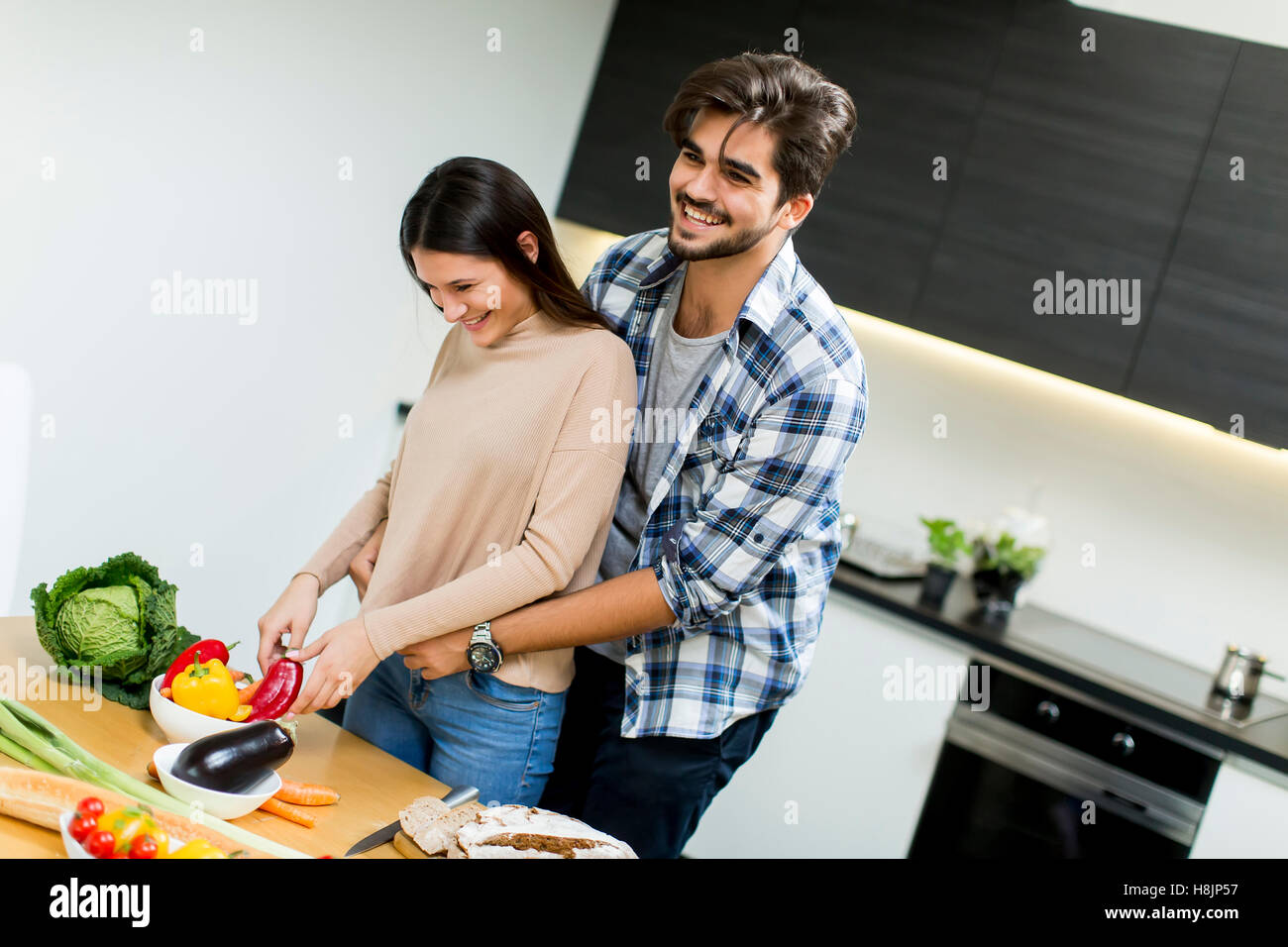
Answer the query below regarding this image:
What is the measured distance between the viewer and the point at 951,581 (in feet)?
9.14

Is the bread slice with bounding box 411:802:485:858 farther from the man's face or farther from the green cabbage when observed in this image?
the man's face

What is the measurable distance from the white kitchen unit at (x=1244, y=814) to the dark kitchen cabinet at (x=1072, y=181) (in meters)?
0.96

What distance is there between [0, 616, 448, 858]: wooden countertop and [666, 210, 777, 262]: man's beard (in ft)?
2.53

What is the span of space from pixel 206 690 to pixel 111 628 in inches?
6.4

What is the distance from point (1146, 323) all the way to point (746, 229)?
1641 mm

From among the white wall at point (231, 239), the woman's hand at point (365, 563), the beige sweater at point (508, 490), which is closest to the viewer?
the beige sweater at point (508, 490)

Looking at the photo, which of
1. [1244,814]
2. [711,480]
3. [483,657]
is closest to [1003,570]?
[1244,814]

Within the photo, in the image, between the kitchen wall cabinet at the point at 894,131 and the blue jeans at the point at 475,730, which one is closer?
the blue jeans at the point at 475,730

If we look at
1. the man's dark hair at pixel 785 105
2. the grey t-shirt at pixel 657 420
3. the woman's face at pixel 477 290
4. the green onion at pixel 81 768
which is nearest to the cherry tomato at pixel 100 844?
the green onion at pixel 81 768

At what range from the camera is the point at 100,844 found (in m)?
0.94

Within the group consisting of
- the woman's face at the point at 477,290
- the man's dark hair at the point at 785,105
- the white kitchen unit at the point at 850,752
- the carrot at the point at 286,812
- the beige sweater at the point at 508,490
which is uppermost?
the man's dark hair at the point at 785,105

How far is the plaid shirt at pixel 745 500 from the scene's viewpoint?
1.50 metres

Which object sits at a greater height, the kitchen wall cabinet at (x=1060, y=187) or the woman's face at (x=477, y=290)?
the kitchen wall cabinet at (x=1060, y=187)

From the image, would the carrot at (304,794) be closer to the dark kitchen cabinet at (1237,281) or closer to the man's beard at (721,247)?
the man's beard at (721,247)
